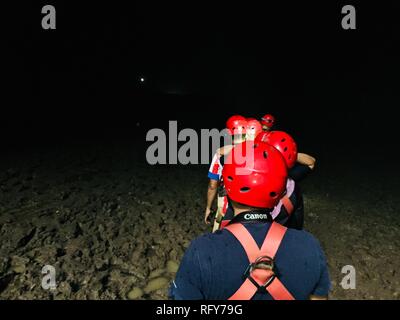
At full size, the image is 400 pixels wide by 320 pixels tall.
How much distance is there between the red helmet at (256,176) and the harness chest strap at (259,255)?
0.24 m

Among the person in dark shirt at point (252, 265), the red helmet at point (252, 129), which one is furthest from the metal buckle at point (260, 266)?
the red helmet at point (252, 129)

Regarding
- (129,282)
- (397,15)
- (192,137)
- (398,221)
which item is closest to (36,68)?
(192,137)

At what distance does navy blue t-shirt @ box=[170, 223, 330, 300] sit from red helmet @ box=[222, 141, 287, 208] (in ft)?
0.66

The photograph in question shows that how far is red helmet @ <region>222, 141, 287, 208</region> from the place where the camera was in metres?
1.86

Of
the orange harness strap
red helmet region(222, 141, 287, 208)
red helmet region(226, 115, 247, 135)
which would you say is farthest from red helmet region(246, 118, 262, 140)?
red helmet region(222, 141, 287, 208)

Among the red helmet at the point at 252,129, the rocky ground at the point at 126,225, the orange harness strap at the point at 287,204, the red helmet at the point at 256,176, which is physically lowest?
the rocky ground at the point at 126,225

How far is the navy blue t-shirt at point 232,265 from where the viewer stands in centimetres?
162

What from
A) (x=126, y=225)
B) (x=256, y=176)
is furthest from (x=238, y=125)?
(x=126, y=225)

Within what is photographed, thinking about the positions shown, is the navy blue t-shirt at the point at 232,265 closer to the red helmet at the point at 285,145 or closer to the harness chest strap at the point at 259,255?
the harness chest strap at the point at 259,255

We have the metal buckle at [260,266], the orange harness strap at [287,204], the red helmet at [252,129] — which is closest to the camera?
the metal buckle at [260,266]

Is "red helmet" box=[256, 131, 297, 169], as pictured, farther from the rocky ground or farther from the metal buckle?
the rocky ground

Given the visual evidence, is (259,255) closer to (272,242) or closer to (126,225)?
(272,242)

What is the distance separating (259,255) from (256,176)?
1.68ft

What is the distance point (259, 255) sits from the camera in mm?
1621
